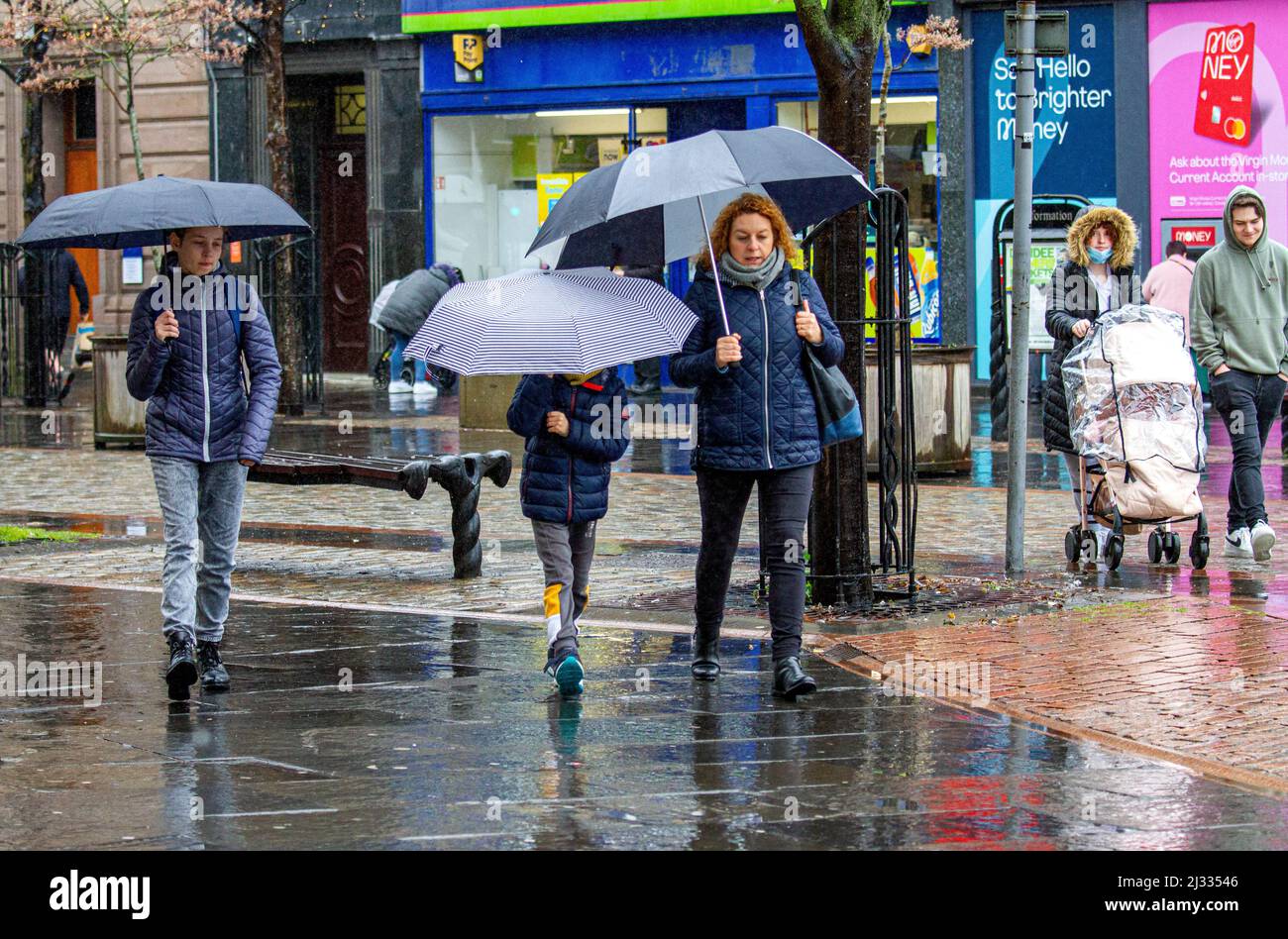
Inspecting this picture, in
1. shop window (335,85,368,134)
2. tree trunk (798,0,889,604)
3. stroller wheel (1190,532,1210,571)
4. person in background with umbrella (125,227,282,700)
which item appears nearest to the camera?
person in background with umbrella (125,227,282,700)

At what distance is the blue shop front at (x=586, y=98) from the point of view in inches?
865

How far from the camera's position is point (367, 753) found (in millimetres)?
5992

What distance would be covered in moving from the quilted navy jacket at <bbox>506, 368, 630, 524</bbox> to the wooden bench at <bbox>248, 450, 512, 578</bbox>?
9.17 ft

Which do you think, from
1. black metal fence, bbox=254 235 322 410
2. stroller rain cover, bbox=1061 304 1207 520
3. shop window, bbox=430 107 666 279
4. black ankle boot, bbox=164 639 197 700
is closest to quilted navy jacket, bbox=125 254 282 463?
black ankle boot, bbox=164 639 197 700

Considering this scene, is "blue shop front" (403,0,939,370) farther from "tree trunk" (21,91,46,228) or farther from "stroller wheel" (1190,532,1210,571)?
"stroller wheel" (1190,532,1210,571)

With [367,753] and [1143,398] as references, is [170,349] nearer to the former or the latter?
[367,753]

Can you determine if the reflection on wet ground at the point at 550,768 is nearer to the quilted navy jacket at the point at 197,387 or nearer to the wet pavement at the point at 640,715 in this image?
the wet pavement at the point at 640,715

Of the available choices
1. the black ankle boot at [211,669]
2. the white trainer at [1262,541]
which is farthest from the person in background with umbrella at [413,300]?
the black ankle boot at [211,669]

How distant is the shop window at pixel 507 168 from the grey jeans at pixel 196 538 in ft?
52.2

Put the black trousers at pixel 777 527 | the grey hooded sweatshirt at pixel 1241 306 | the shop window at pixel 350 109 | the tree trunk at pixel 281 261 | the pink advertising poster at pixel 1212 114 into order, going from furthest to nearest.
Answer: the shop window at pixel 350 109
the pink advertising poster at pixel 1212 114
the tree trunk at pixel 281 261
the grey hooded sweatshirt at pixel 1241 306
the black trousers at pixel 777 527

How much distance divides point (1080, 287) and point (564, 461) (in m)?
4.20

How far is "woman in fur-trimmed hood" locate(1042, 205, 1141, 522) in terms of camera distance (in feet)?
33.2

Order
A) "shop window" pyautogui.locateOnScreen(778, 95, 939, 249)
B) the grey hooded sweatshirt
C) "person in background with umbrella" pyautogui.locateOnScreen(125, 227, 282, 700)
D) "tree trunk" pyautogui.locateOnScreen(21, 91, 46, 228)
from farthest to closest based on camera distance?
1. "tree trunk" pyautogui.locateOnScreen(21, 91, 46, 228)
2. "shop window" pyautogui.locateOnScreen(778, 95, 939, 249)
3. the grey hooded sweatshirt
4. "person in background with umbrella" pyautogui.locateOnScreen(125, 227, 282, 700)
